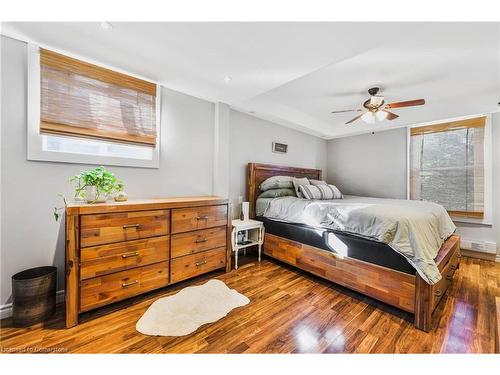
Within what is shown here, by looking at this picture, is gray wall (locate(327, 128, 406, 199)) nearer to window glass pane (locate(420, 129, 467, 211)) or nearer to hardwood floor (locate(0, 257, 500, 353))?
window glass pane (locate(420, 129, 467, 211))

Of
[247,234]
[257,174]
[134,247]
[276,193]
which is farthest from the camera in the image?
[257,174]

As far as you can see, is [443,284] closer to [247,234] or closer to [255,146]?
[247,234]

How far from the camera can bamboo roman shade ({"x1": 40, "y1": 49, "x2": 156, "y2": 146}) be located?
179 centimetres

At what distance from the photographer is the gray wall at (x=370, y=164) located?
4.01 meters

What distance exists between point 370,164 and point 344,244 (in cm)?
301

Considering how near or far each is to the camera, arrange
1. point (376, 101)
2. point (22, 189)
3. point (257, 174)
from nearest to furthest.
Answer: point (22, 189)
point (376, 101)
point (257, 174)

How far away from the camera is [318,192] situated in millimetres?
3209

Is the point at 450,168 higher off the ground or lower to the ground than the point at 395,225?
higher

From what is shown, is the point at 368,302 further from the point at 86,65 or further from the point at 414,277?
the point at 86,65

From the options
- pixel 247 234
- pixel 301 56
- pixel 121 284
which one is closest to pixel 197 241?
pixel 121 284

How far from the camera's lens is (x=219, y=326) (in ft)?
5.23

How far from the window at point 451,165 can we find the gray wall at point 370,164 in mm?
206

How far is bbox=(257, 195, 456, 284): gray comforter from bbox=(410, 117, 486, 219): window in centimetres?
134
